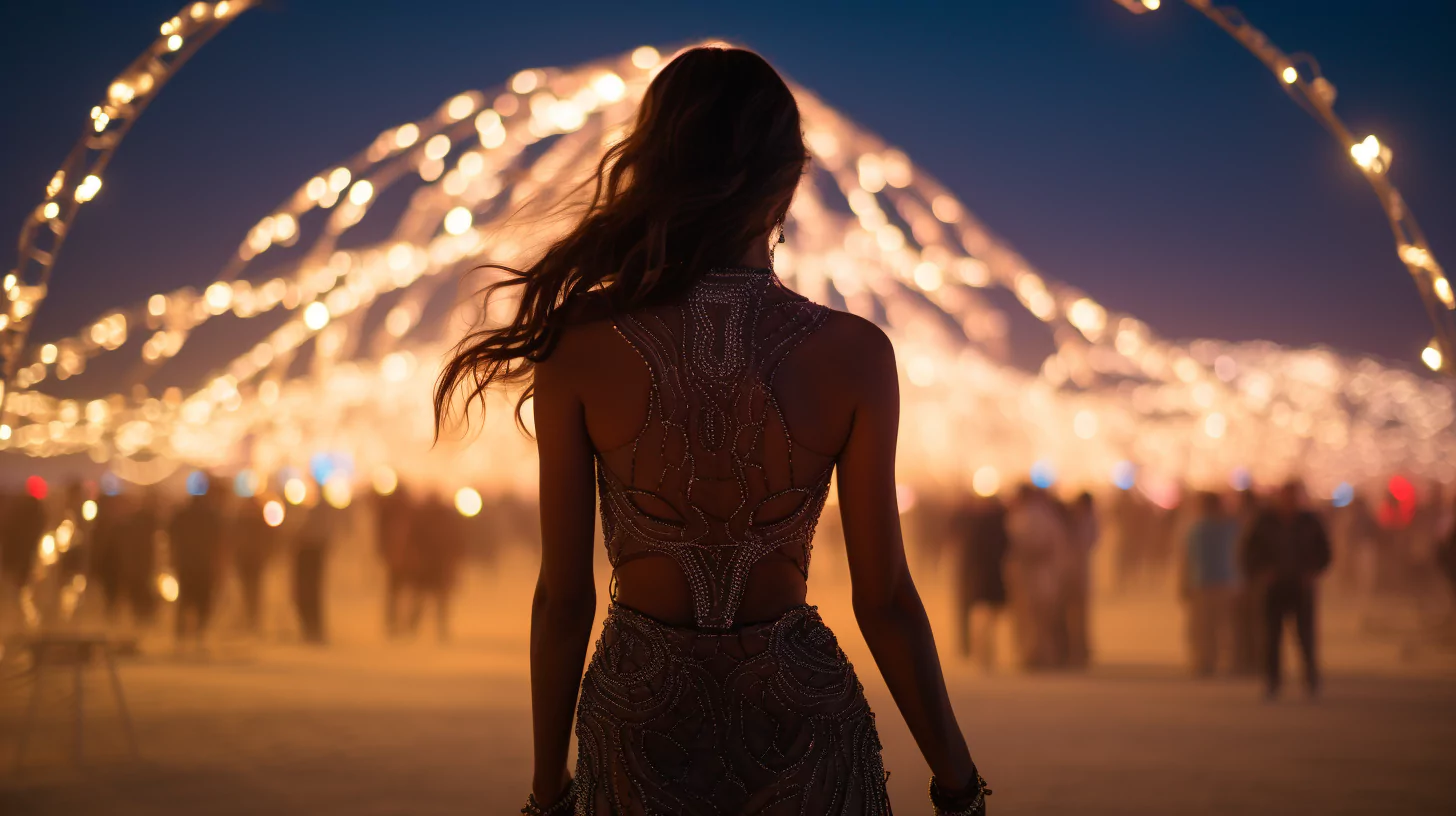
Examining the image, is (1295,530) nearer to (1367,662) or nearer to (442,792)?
(1367,662)

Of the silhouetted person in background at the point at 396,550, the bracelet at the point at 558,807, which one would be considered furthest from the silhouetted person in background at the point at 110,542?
the bracelet at the point at 558,807

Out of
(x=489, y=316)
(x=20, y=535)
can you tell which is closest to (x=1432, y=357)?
(x=489, y=316)

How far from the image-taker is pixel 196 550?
1568cm

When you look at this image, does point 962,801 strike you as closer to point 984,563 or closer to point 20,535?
point 984,563

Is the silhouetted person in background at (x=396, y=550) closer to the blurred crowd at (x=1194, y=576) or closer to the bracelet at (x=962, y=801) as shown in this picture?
the blurred crowd at (x=1194, y=576)

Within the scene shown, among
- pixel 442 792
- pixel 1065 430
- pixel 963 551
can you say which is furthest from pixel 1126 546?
pixel 442 792

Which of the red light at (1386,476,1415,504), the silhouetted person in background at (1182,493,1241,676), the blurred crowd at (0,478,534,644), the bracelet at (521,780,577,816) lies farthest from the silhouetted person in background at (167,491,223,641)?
the red light at (1386,476,1415,504)

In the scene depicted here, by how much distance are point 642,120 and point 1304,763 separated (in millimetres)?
8288

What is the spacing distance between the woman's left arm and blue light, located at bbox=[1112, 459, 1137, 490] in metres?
23.5

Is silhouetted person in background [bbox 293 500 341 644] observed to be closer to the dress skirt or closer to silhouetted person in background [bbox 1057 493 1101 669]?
silhouetted person in background [bbox 1057 493 1101 669]

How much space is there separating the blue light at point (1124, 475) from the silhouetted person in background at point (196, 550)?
15.6 meters

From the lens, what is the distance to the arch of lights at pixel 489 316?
Result: 1020 centimetres

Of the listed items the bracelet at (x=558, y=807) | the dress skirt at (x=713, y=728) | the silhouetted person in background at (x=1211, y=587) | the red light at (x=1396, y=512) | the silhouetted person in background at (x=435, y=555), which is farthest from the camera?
the red light at (x=1396, y=512)

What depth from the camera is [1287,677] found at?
43.3ft
